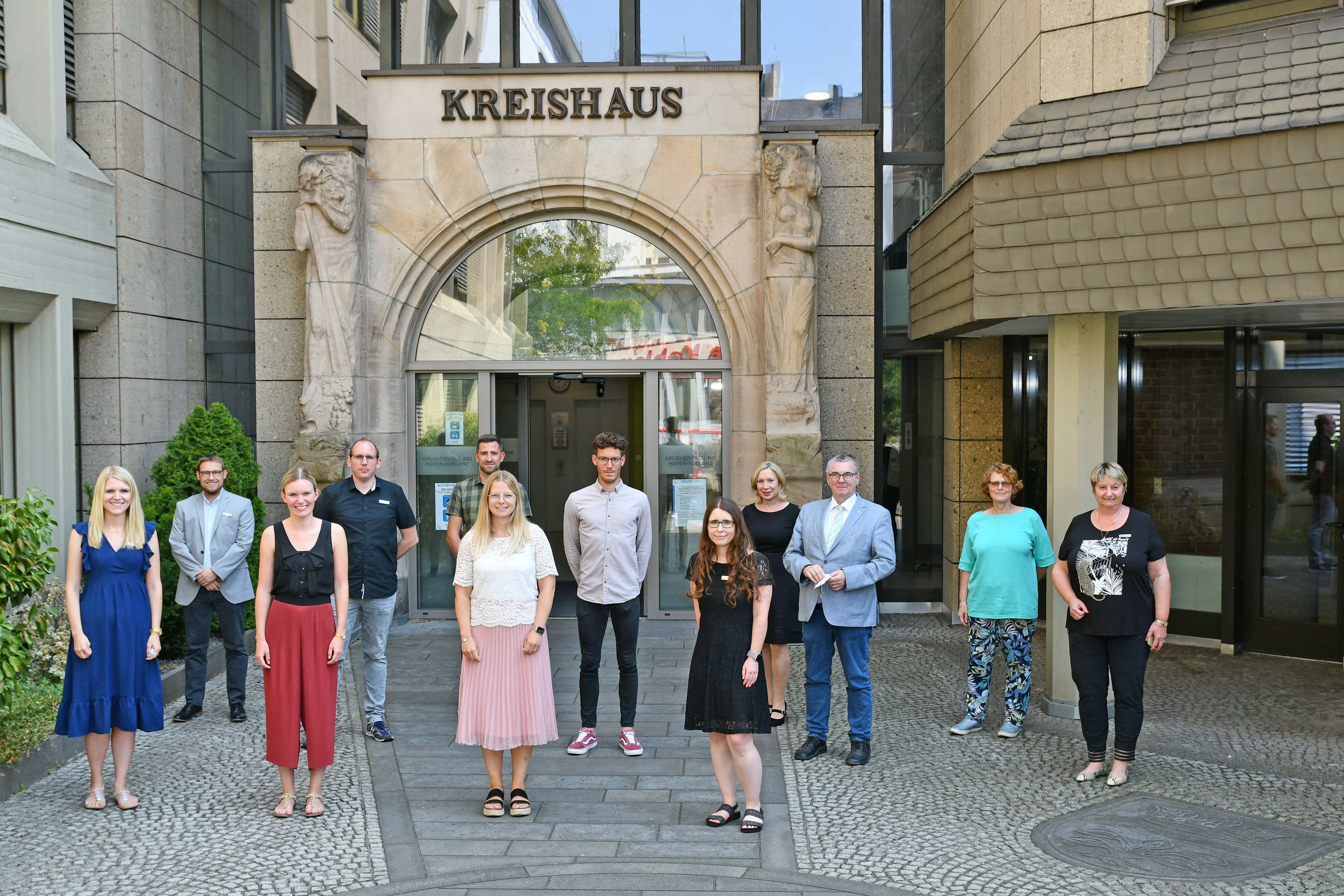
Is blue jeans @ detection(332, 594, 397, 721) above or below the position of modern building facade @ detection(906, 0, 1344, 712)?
below

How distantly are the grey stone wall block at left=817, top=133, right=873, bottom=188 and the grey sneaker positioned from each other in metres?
6.24

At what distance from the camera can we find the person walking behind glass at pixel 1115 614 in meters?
6.32

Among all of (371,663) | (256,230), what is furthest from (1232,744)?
(256,230)

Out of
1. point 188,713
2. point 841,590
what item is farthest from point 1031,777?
point 188,713

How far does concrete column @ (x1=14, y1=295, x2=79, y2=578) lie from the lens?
9484 mm

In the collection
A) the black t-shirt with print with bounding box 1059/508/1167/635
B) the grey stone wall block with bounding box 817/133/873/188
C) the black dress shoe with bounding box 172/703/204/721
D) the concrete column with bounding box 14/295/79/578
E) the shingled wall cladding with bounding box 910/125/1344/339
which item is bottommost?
the black dress shoe with bounding box 172/703/204/721

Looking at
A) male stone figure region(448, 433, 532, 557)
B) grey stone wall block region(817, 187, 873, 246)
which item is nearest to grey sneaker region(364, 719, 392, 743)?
male stone figure region(448, 433, 532, 557)

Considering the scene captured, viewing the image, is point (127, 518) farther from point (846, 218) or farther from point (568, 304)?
point (846, 218)

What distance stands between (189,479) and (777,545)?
16.8ft

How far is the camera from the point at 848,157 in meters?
10.5

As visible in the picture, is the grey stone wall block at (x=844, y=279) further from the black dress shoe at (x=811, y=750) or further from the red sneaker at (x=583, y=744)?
the red sneaker at (x=583, y=744)

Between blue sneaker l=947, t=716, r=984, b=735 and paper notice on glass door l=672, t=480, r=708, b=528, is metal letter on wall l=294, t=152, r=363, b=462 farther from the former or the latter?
blue sneaker l=947, t=716, r=984, b=735

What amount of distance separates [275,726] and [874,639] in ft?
19.2

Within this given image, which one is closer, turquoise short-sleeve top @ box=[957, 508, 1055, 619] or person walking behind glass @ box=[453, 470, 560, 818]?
person walking behind glass @ box=[453, 470, 560, 818]
